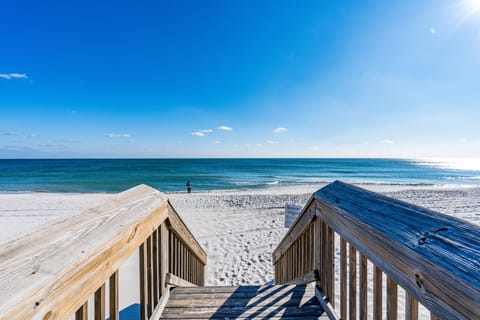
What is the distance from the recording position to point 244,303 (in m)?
1.89

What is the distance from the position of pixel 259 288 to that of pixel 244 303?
11.8 inches

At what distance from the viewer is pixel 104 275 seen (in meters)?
0.91

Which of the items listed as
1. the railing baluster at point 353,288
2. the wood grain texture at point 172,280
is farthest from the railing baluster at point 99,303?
the railing baluster at point 353,288

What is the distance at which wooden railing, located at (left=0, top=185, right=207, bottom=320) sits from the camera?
57 centimetres

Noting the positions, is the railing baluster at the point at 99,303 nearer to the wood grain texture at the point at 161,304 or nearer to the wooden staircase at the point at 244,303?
the wood grain texture at the point at 161,304

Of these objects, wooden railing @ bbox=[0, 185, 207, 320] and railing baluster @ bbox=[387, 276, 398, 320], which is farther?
railing baluster @ bbox=[387, 276, 398, 320]

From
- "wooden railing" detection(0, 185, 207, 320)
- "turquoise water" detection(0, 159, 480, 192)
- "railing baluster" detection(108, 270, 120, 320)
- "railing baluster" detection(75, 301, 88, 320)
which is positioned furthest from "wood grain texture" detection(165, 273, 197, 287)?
"turquoise water" detection(0, 159, 480, 192)

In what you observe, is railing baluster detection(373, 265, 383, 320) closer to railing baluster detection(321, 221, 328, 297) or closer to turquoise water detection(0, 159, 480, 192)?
railing baluster detection(321, 221, 328, 297)

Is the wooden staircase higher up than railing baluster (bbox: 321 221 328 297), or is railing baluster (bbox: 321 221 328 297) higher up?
railing baluster (bbox: 321 221 328 297)

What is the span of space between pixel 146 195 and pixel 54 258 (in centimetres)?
85

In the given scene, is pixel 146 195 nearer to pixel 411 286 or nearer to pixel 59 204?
pixel 411 286

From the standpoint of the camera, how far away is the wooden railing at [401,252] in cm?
60

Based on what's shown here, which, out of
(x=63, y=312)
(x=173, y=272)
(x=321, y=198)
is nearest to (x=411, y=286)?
(x=321, y=198)

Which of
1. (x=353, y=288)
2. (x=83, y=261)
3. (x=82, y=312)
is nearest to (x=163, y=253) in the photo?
(x=82, y=312)
